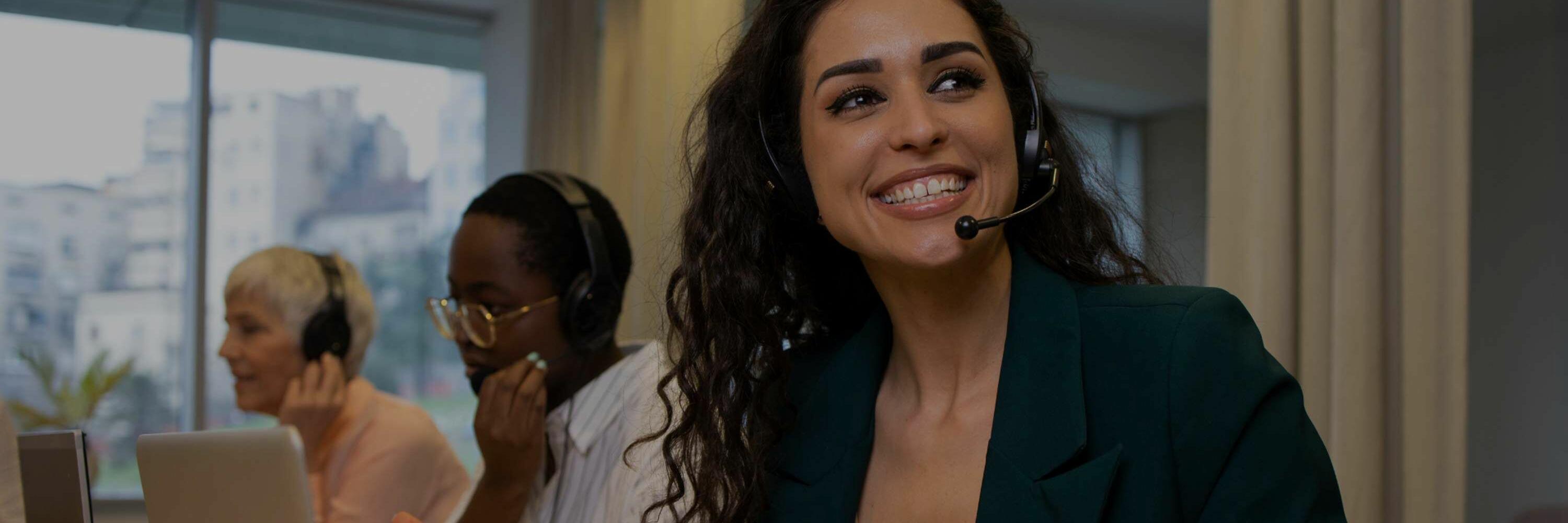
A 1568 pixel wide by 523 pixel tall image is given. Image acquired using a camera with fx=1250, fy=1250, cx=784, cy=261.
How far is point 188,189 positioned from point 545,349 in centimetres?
322

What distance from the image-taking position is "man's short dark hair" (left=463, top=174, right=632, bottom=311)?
201 centimetres

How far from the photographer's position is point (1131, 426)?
1.16 m

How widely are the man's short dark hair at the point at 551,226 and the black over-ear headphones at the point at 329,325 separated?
0.78 metres

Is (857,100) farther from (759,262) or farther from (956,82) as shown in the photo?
(759,262)

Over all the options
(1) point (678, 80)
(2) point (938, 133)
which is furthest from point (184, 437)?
(1) point (678, 80)

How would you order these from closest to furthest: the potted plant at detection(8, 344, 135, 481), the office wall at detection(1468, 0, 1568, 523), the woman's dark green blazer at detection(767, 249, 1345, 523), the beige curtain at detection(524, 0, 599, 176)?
the woman's dark green blazer at detection(767, 249, 1345, 523) < the office wall at detection(1468, 0, 1568, 523) < the potted plant at detection(8, 344, 135, 481) < the beige curtain at detection(524, 0, 599, 176)

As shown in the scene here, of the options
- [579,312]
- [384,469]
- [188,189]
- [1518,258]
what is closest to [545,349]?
[579,312]

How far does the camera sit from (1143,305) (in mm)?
1215

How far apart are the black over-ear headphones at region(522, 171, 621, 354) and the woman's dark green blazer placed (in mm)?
750

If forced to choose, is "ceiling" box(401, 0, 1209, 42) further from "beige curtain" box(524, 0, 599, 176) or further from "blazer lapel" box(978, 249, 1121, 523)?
"beige curtain" box(524, 0, 599, 176)

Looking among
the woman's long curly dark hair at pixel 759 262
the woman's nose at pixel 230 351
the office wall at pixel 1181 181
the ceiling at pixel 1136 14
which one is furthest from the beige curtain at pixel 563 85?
the woman's long curly dark hair at pixel 759 262

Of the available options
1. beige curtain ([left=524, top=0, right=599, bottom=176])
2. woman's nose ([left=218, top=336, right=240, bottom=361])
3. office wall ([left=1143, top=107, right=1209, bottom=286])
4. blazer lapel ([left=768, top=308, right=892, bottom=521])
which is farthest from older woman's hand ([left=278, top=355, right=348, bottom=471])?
beige curtain ([left=524, top=0, right=599, bottom=176])

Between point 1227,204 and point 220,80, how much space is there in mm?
4094

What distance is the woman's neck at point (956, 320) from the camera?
52.0 inches
